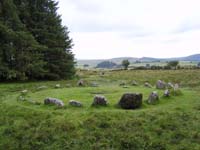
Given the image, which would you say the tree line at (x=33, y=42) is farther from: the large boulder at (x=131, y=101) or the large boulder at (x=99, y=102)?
the large boulder at (x=131, y=101)

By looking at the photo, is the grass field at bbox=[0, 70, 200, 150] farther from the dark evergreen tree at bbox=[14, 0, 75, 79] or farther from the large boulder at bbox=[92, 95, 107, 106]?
the dark evergreen tree at bbox=[14, 0, 75, 79]

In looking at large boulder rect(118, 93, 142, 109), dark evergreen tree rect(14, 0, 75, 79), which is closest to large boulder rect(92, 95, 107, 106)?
large boulder rect(118, 93, 142, 109)

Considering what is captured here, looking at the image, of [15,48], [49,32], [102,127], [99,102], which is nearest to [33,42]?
[15,48]

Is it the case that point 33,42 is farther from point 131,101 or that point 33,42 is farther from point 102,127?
point 102,127

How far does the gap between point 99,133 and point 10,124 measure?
4113 millimetres

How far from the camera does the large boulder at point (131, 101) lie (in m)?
12.8

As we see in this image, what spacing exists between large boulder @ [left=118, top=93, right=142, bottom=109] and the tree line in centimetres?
1667

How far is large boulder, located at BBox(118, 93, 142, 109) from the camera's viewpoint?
12.8 metres

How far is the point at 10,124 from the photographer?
11.6 m

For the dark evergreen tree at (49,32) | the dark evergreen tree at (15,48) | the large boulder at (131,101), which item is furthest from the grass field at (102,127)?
the dark evergreen tree at (49,32)

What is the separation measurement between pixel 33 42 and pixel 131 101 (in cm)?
1830

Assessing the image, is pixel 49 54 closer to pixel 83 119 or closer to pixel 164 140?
pixel 83 119

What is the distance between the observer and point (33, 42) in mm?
28359

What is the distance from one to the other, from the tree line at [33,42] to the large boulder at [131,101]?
1667 cm
